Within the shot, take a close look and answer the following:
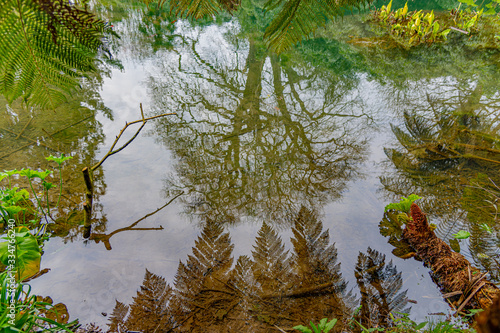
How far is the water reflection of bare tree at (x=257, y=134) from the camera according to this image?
8.96 ft

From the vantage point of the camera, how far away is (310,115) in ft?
13.3

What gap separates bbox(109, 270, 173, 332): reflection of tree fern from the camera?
5.40 feet

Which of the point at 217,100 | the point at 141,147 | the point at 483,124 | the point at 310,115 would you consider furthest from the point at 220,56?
the point at 483,124

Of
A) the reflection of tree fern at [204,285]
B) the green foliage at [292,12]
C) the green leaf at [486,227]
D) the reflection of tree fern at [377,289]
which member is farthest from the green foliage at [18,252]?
the green leaf at [486,227]

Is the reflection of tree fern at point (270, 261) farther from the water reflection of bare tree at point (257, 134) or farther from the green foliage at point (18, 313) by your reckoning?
the green foliage at point (18, 313)

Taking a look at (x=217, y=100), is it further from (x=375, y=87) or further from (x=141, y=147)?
(x=375, y=87)

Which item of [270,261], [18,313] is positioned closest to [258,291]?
[270,261]

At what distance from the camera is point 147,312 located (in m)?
1.72

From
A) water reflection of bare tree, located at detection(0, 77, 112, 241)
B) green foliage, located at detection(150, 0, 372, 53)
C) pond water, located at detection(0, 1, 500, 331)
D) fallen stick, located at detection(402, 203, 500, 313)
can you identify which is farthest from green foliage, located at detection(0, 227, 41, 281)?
fallen stick, located at detection(402, 203, 500, 313)

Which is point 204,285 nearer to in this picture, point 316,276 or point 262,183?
point 316,276

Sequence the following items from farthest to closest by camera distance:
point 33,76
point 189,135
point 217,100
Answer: point 217,100 → point 189,135 → point 33,76

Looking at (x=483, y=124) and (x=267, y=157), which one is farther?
(x=483, y=124)

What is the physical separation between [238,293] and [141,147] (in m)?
2.23

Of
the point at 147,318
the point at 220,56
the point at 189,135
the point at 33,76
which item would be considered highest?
the point at 220,56
